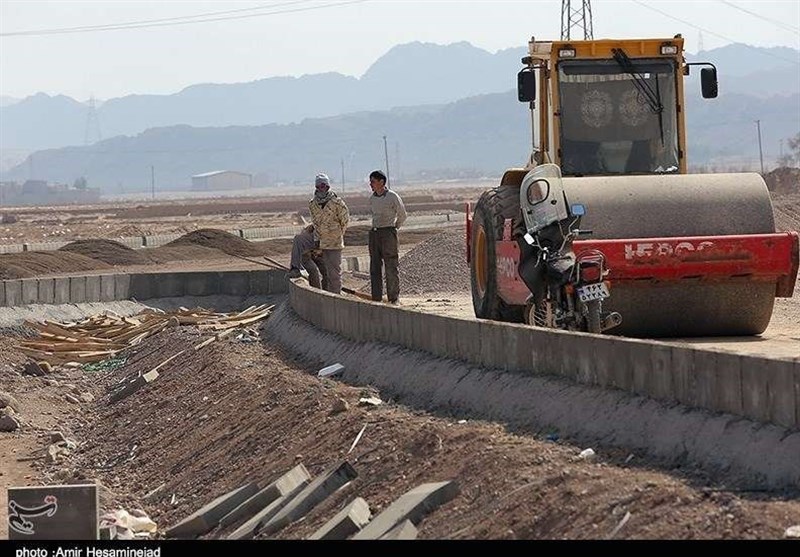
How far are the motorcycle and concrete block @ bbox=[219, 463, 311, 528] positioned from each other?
3.18 m

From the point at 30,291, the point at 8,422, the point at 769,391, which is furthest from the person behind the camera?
the point at 30,291

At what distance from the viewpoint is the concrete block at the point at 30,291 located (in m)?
29.9

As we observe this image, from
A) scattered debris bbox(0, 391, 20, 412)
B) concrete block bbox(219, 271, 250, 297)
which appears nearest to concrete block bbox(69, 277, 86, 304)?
concrete block bbox(219, 271, 250, 297)

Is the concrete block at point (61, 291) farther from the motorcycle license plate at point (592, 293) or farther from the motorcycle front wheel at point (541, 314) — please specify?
the motorcycle license plate at point (592, 293)

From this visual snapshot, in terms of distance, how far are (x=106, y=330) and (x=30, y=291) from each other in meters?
2.92

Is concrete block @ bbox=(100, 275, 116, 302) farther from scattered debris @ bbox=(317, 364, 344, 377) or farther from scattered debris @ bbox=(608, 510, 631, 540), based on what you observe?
scattered debris @ bbox=(608, 510, 631, 540)

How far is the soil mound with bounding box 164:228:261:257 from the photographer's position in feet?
154

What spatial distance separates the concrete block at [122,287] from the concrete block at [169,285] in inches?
20.1

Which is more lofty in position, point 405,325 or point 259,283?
point 405,325

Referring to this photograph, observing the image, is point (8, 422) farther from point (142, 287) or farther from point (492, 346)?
point (142, 287)

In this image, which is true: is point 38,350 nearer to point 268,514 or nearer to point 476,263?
point 476,263

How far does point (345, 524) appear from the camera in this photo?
10000 millimetres

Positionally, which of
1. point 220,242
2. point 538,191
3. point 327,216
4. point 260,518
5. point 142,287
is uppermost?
point 538,191

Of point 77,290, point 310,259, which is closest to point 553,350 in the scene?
point 310,259
